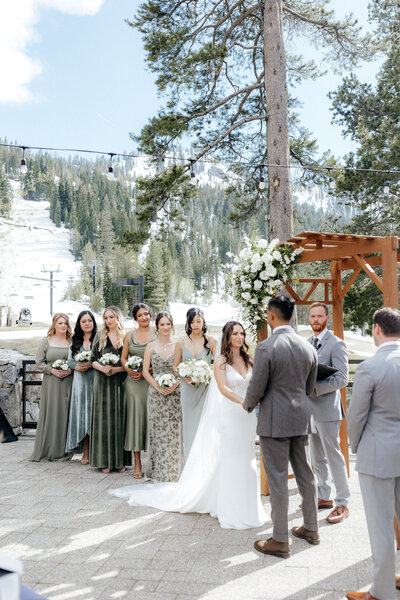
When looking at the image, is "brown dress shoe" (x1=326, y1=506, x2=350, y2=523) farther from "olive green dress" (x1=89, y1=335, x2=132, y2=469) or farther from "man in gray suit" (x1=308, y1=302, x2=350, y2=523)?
"olive green dress" (x1=89, y1=335, x2=132, y2=469)

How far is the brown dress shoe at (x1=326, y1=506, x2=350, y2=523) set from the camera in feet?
15.3

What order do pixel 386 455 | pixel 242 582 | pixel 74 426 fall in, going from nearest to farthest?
pixel 386 455 → pixel 242 582 → pixel 74 426

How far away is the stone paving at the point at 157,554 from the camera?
350 centimetres

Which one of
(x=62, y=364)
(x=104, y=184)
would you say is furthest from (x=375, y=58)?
(x=104, y=184)

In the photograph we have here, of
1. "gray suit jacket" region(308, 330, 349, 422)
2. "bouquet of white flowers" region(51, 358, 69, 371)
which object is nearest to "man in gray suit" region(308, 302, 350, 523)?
"gray suit jacket" region(308, 330, 349, 422)

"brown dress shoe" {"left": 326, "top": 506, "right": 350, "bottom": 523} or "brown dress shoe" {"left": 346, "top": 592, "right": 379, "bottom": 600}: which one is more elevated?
"brown dress shoe" {"left": 346, "top": 592, "right": 379, "bottom": 600}

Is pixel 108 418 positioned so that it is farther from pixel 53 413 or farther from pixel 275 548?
pixel 275 548

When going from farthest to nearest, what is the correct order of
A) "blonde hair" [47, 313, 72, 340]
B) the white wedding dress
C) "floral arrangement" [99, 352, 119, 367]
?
"blonde hair" [47, 313, 72, 340] < "floral arrangement" [99, 352, 119, 367] < the white wedding dress

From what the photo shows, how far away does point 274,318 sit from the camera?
13.4 ft

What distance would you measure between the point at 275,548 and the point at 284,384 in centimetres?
126

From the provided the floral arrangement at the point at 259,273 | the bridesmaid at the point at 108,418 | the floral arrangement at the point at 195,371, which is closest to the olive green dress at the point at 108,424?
the bridesmaid at the point at 108,418

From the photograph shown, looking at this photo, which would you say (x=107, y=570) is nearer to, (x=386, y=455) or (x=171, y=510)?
(x=171, y=510)

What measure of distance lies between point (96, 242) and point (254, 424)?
11689 cm

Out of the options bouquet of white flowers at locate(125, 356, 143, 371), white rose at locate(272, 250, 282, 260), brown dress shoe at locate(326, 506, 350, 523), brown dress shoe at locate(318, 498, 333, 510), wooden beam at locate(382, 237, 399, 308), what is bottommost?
brown dress shoe at locate(318, 498, 333, 510)
